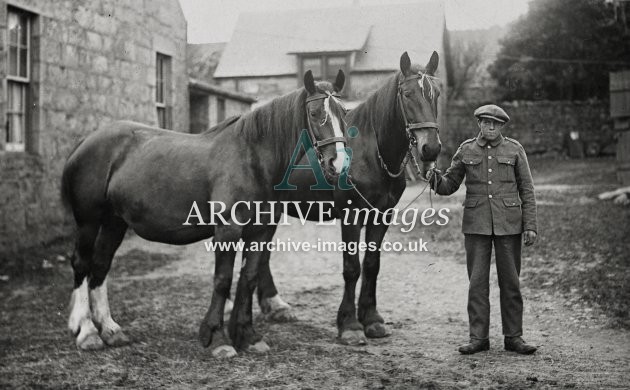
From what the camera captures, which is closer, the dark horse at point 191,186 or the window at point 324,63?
the dark horse at point 191,186

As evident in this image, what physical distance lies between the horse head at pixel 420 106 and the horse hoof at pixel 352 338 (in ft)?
5.01

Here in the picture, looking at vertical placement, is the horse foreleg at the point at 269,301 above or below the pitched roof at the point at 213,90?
below

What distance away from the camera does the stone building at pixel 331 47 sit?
2534 cm

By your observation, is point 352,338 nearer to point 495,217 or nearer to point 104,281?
point 495,217

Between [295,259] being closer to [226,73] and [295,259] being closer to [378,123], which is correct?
[378,123]

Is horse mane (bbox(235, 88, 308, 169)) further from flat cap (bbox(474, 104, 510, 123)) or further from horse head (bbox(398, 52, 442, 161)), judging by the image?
flat cap (bbox(474, 104, 510, 123))

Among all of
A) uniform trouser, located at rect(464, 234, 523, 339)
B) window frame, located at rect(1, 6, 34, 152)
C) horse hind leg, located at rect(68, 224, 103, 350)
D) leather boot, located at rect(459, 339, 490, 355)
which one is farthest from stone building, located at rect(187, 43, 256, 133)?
leather boot, located at rect(459, 339, 490, 355)

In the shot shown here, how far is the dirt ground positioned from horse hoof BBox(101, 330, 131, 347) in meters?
0.10

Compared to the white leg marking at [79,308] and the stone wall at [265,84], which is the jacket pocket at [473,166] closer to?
the white leg marking at [79,308]

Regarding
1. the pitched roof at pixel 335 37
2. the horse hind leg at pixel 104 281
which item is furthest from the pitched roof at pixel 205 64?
the horse hind leg at pixel 104 281

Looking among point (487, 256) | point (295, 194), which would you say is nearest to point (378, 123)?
point (295, 194)

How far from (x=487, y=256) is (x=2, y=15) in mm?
6835

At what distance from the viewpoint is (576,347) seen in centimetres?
464

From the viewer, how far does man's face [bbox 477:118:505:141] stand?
15.2ft
